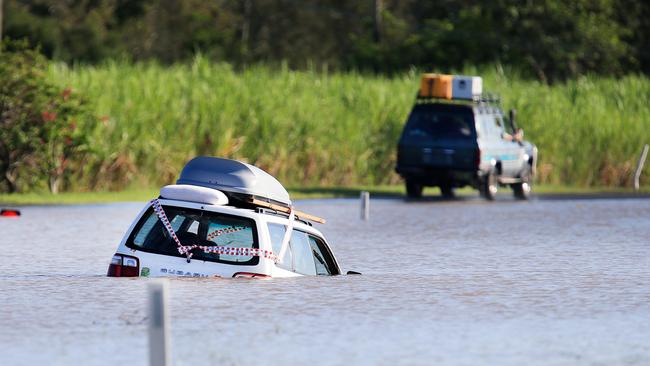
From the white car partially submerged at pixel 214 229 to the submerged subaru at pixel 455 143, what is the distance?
63.7ft

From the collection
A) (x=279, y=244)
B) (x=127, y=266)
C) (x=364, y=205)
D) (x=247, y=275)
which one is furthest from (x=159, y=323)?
(x=364, y=205)

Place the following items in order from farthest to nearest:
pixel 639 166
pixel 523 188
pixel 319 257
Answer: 1. pixel 639 166
2. pixel 523 188
3. pixel 319 257

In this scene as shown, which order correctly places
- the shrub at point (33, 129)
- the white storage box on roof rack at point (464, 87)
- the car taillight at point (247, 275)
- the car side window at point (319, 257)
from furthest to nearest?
the white storage box on roof rack at point (464, 87) → the shrub at point (33, 129) → the car side window at point (319, 257) → the car taillight at point (247, 275)

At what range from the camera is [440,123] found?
34.6 meters

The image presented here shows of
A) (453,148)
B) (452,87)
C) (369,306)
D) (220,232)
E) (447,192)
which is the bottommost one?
(447,192)

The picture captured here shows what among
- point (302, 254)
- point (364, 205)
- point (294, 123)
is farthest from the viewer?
point (294, 123)

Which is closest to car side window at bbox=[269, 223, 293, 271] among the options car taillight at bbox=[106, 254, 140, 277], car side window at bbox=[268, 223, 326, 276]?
car side window at bbox=[268, 223, 326, 276]

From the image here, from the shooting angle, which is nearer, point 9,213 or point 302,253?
point 302,253

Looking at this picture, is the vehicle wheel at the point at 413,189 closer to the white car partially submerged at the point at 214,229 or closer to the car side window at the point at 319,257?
the car side window at the point at 319,257

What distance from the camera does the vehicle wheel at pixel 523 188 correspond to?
36.6 metres

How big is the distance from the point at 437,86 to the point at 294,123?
151 inches

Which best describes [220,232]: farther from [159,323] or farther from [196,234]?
[159,323]

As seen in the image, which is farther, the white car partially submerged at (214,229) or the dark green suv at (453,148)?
the dark green suv at (453,148)

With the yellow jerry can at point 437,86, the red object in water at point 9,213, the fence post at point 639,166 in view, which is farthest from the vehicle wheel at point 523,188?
the red object in water at point 9,213
